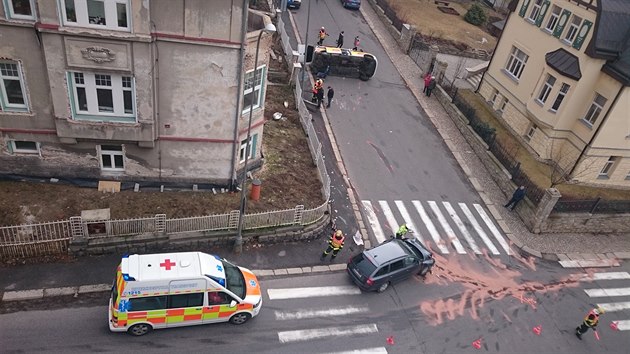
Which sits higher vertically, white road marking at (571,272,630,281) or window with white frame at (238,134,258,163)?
window with white frame at (238,134,258,163)

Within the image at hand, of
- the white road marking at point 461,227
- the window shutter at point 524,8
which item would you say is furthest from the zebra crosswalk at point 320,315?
the window shutter at point 524,8

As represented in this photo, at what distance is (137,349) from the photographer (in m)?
15.3

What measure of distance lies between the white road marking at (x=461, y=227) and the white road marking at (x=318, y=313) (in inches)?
291

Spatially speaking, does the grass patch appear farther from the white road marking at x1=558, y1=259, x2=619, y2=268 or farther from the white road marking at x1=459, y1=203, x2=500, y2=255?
the white road marking at x1=459, y1=203, x2=500, y2=255

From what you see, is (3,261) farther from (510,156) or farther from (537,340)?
(510,156)

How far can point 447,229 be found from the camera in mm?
23703

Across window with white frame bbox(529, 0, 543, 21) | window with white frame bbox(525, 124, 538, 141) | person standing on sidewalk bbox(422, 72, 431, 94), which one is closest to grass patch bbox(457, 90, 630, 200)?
window with white frame bbox(525, 124, 538, 141)

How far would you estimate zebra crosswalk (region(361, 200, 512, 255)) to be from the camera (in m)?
22.8

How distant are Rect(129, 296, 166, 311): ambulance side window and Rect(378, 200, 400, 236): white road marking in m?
11.6

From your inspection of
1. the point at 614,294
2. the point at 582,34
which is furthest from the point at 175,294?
the point at 582,34

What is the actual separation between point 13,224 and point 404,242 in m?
15.6

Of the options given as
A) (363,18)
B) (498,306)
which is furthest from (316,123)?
(363,18)

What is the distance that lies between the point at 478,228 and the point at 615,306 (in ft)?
22.2

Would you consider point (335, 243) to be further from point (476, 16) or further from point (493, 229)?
point (476, 16)
